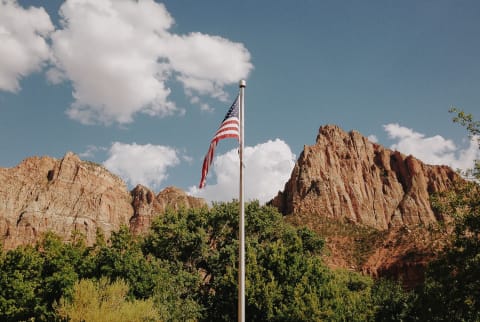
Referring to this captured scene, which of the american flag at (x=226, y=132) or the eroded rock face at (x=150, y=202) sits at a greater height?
the eroded rock face at (x=150, y=202)

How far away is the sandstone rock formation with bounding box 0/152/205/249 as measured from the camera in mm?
154250

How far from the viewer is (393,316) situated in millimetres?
33531

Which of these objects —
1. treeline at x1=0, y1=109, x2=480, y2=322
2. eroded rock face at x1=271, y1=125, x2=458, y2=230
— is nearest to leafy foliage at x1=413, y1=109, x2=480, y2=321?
treeline at x1=0, y1=109, x2=480, y2=322

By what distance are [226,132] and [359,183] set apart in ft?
470

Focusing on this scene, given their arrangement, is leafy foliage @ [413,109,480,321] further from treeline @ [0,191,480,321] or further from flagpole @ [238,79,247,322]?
flagpole @ [238,79,247,322]

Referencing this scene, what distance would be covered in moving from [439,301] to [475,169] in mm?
7164

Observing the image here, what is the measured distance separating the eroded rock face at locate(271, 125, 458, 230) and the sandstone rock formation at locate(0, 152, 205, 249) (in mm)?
45269

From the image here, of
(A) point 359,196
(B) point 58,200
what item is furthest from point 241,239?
(B) point 58,200

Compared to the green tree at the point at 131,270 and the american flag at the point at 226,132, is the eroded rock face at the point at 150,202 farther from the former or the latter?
the american flag at the point at 226,132

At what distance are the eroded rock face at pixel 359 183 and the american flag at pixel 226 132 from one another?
107m

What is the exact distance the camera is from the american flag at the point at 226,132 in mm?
16219

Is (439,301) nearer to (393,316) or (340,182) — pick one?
(393,316)

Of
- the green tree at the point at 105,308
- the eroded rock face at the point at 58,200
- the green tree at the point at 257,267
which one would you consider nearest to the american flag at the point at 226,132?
the green tree at the point at 105,308

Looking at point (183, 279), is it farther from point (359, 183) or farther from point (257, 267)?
point (359, 183)
